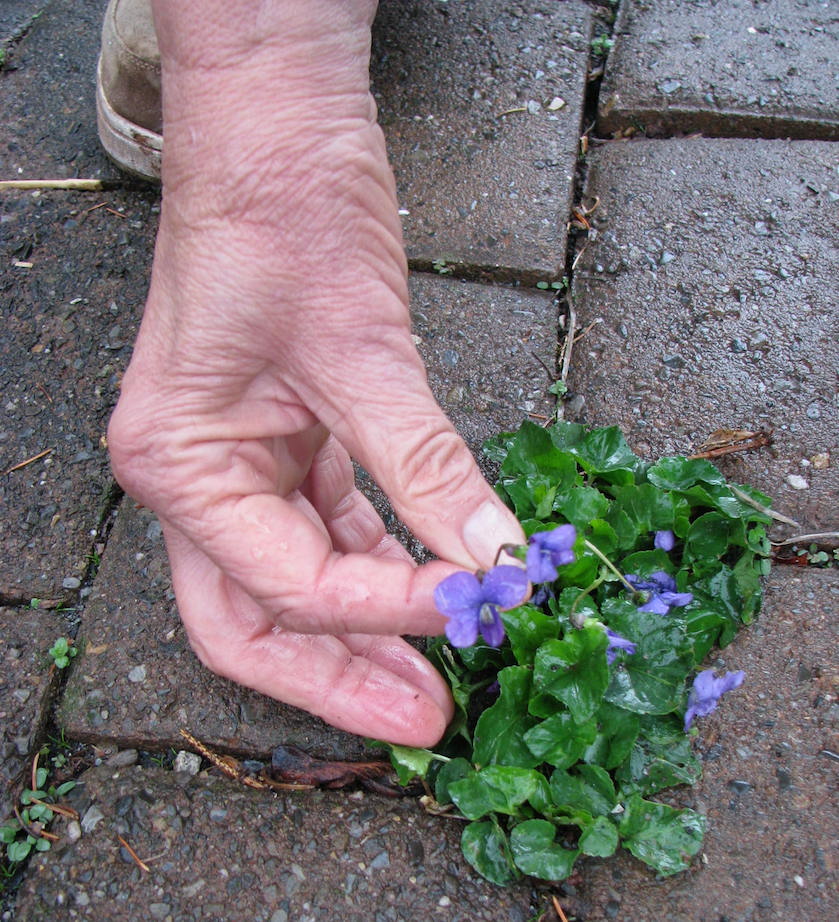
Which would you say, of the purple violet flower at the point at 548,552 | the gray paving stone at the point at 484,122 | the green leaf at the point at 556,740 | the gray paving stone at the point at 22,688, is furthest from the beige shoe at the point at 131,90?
the green leaf at the point at 556,740

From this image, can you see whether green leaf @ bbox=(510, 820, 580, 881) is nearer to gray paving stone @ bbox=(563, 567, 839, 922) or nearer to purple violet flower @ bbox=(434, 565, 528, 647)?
gray paving stone @ bbox=(563, 567, 839, 922)

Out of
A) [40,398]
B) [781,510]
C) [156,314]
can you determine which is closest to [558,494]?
[781,510]

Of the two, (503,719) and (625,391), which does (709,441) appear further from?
(503,719)

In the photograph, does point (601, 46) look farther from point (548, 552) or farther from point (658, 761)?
point (658, 761)

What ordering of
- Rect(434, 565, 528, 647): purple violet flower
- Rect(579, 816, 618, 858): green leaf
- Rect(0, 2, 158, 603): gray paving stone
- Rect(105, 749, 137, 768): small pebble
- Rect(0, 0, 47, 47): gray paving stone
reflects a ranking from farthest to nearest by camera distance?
1. Rect(0, 0, 47, 47): gray paving stone
2. Rect(0, 2, 158, 603): gray paving stone
3. Rect(105, 749, 137, 768): small pebble
4. Rect(579, 816, 618, 858): green leaf
5. Rect(434, 565, 528, 647): purple violet flower

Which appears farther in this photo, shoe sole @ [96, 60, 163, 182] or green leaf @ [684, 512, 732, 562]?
shoe sole @ [96, 60, 163, 182]

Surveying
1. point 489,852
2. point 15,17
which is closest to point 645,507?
point 489,852

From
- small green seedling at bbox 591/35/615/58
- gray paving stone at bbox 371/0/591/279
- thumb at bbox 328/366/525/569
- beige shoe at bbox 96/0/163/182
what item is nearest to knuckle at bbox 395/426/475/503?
Result: thumb at bbox 328/366/525/569

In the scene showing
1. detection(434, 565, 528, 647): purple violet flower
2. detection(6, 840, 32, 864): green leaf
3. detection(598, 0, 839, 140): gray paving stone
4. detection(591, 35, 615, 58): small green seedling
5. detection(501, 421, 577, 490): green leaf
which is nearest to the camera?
detection(434, 565, 528, 647): purple violet flower

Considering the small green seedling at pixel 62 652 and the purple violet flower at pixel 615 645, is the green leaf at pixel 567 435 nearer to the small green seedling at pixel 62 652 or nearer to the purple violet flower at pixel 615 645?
the purple violet flower at pixel 615 645
